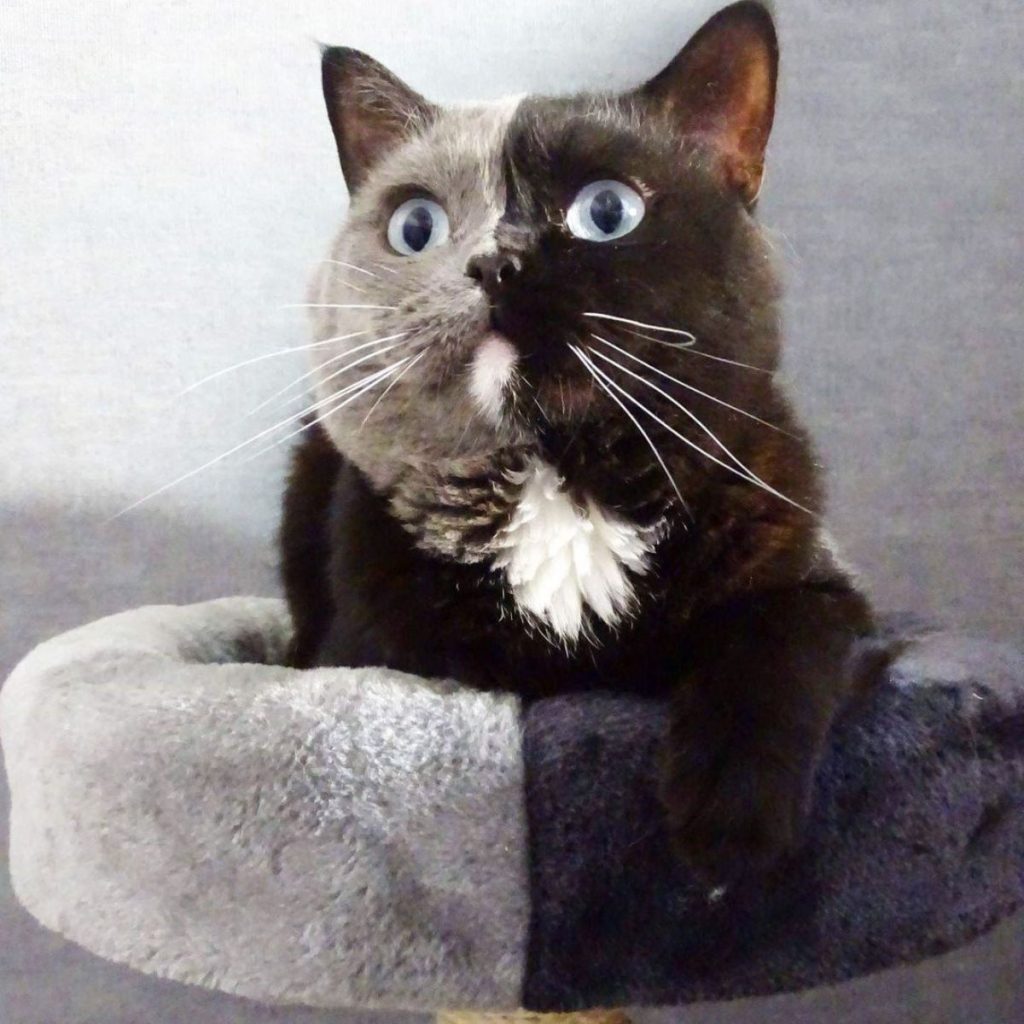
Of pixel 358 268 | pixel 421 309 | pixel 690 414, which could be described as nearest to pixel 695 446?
pixel 690 414

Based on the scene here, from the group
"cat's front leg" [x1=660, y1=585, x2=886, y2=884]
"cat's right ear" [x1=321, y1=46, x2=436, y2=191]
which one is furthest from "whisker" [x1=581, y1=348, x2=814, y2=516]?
"cat's right ear" [x1=321, y1=46, x2=436, y2=191]

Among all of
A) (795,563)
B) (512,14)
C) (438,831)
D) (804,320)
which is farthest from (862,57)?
(438,831)

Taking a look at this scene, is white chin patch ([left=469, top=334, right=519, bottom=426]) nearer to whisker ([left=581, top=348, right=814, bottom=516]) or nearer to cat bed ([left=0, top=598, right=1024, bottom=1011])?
whisker ([left=581, top=348, right=814, bottom=516])

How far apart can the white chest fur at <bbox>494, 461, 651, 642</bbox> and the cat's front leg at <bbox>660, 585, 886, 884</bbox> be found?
0.09m

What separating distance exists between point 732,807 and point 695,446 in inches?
11.6

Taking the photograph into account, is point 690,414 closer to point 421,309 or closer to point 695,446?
point 695,446

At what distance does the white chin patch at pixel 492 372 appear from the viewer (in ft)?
2.42

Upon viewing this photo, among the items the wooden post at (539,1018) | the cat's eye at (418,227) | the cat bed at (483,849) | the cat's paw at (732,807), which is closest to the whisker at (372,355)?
the cat's eye at (418,227)

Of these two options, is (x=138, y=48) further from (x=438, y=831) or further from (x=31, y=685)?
(x=438, y=831)

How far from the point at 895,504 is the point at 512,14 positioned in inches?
39.4

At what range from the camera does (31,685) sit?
81cm

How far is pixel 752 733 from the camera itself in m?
0.65

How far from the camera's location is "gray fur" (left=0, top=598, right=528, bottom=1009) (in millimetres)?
659

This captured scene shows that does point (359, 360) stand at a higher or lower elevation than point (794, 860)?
higher
